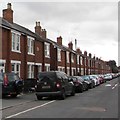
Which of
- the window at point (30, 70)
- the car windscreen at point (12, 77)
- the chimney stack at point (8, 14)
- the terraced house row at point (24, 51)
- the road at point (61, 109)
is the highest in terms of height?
the chimney stack at point (8, 14)

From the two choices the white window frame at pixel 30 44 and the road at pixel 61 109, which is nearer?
the road at pixel 61 109

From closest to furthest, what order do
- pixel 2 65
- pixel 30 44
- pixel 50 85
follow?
pixel 50 85
pixel 2 65
pixel 30 44

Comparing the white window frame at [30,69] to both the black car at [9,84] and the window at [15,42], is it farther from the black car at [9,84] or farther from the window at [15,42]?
the black car at [9,84]

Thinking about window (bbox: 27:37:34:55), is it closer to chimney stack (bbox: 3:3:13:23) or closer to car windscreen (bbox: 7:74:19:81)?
chimney stack (bbox: 3:3:13:23)

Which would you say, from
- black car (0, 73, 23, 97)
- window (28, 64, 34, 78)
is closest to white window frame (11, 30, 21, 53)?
window (28, 64, 34, 78)

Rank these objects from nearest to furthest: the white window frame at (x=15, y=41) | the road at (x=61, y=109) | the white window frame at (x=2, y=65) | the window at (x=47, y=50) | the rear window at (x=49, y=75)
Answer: the road at (x=61, y=109) < the rear window at (x=49, y=75) < the white window frame at (x=2, y=65) < the white window frame at (x=15, y=41) < the window at (x=47, y=50)

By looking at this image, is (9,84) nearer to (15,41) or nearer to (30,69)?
(15,41)

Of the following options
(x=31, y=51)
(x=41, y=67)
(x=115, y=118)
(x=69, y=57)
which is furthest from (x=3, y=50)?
(x=69, y=57)

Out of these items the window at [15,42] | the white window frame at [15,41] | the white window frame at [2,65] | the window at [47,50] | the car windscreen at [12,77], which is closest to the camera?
the car windscreen at [12,77]

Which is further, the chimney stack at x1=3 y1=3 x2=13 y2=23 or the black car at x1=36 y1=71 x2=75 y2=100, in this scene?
the chimney stack at x1=3 y1=3 x2=13 y2=23

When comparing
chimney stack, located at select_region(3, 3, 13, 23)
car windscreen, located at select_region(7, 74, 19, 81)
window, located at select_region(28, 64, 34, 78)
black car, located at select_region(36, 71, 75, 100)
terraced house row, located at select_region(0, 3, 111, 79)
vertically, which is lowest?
black car, located at select_region(36, 71, 75, 100)

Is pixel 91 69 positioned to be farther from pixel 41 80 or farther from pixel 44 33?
pixel 41 80

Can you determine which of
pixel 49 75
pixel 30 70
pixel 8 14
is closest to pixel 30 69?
pixel 30 70

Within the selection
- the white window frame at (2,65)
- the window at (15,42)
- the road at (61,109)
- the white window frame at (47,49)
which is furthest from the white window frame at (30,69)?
the road at (61,109)
